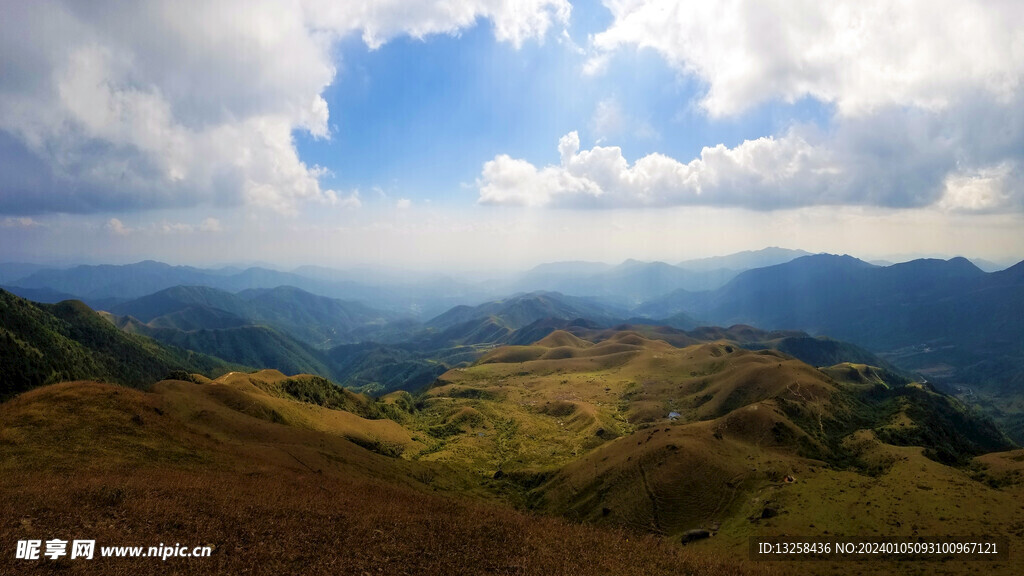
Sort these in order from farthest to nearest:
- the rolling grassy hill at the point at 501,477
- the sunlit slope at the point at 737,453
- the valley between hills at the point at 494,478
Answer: the sunlit slope at the point at 737,453 < the rolling grassy hill at the point at 501,477 < the valley between hills at the point at 494,478

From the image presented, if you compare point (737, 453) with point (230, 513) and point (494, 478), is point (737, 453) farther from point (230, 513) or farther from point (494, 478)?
point (230, 513)

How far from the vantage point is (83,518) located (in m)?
20.8

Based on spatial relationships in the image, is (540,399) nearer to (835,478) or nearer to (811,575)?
(835,478)

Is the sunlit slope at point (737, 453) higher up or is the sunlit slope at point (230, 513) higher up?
the sunlit slope at point (230, 513)

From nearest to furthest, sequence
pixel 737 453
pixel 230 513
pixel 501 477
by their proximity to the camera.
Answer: pixel 230 513 < pixel 737 453 < pixel 501 477

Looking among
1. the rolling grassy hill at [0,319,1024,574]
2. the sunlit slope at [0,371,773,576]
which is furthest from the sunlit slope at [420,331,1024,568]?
the sunlit slope at [0,371,773,576]

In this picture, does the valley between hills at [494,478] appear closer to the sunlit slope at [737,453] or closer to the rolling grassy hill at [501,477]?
the rolling grassy hill at [501,477]

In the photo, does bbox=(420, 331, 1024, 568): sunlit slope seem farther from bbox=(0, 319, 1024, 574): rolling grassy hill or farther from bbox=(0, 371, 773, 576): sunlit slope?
bbox=(0, 371, 773, 576): sunlit slope

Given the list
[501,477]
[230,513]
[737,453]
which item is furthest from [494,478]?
[230,513]

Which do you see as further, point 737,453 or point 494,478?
point 494,478

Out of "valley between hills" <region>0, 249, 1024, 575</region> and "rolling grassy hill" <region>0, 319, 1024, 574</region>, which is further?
"rolling grassy hill" <region>0, 319, 1024, 574</region>

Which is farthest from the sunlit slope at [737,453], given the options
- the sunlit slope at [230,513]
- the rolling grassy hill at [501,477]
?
the sunlit slope at [230,513]

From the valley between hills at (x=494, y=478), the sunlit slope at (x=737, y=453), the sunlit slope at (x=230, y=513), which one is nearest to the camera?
the sunlit slope at (x=230, y=513)

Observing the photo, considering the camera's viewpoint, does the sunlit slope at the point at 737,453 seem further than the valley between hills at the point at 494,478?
Yes
